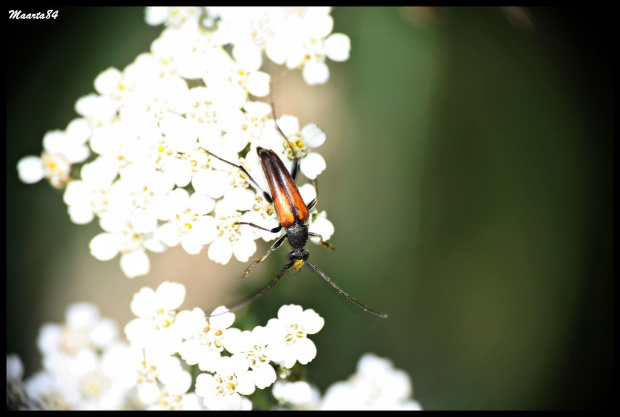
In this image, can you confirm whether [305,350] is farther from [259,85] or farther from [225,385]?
[259,85]

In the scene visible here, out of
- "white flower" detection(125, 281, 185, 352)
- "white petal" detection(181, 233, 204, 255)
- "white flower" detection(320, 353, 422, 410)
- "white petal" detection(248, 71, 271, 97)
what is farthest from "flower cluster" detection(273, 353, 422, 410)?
"white petal" detection(248, 71, 271, 97)

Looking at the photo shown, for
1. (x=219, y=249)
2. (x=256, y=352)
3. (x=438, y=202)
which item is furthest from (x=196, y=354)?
(x=438, y=202)

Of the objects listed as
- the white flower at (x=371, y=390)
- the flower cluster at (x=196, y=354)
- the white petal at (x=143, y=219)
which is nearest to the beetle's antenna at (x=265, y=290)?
the flower cluster at (x=196, y=354)

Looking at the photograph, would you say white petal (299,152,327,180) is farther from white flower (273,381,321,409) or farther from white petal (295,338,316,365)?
white flower (273,381,321,409)

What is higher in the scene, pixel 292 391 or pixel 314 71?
pixel 314 71

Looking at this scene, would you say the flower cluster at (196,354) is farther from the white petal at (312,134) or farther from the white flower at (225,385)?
the white petal at (312,134)
